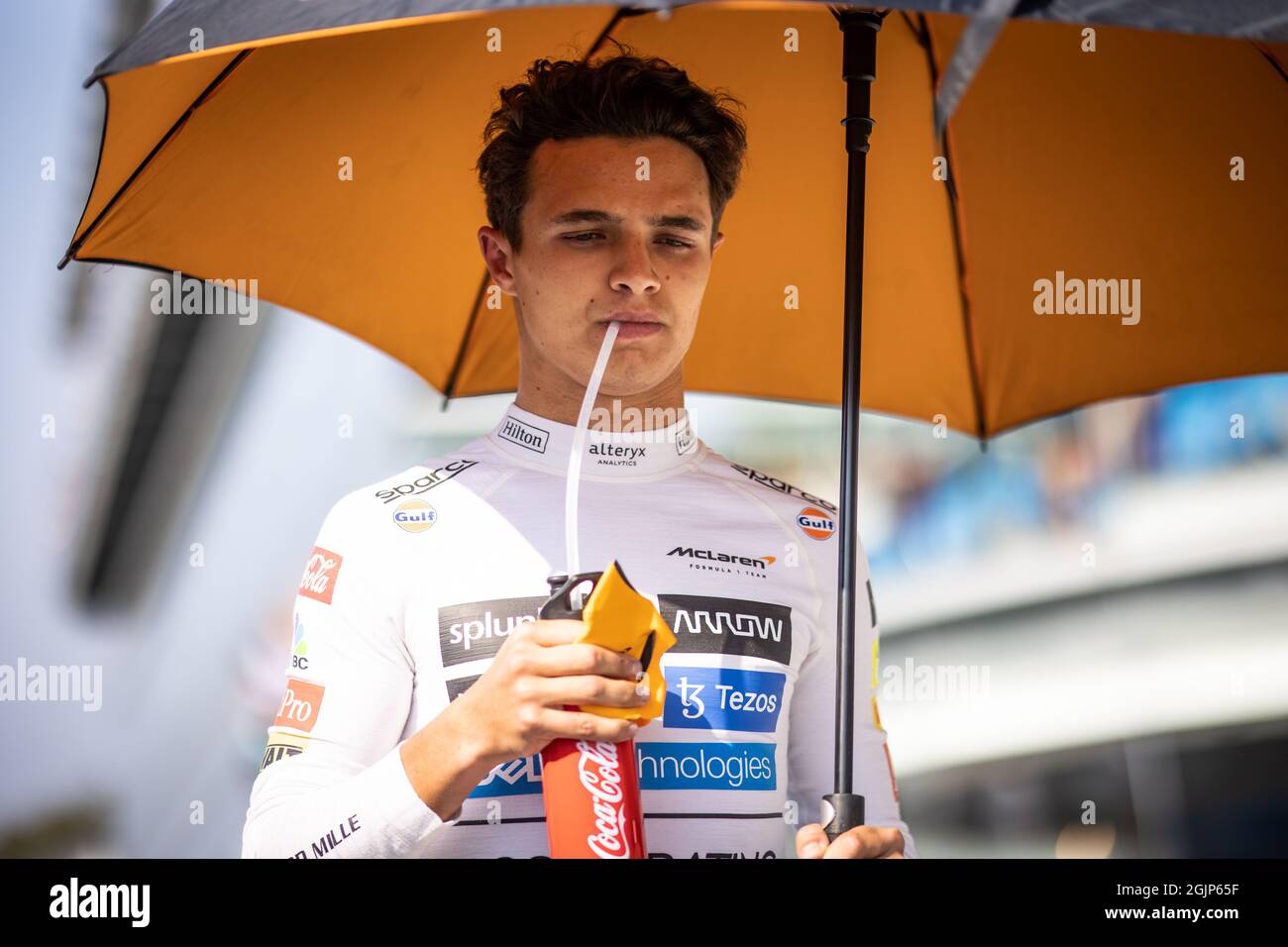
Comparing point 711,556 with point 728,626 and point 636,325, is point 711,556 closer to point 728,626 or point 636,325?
point 728,626

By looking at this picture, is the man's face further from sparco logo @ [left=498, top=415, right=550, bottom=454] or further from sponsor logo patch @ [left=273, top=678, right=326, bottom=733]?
sponsor logo patch @ [left=273, top=678, right=326, bottom=733]

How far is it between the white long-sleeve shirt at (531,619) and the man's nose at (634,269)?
0.84 ft

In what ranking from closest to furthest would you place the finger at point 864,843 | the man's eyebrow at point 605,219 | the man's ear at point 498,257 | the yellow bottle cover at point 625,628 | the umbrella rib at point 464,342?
the yellow bottle cover at point 625,628 < the finger at point 864,843 < the man's eyebrow at point 605,219 < the man's ear at point 498,257 < the umbrella rib at point 464,342

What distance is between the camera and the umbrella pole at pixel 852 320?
1.84m

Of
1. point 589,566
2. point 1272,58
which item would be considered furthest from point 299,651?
point 1272,58

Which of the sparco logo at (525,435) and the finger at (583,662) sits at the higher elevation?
the sparco logo at (525,435)

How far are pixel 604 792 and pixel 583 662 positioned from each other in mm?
174

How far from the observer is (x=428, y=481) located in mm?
2090

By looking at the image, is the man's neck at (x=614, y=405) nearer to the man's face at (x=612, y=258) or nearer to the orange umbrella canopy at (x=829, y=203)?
the man's face at (x=612, y=258)

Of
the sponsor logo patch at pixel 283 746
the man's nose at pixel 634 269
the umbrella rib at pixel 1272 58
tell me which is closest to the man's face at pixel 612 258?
the man's nose at pixel 634 269

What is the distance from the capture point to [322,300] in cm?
232
